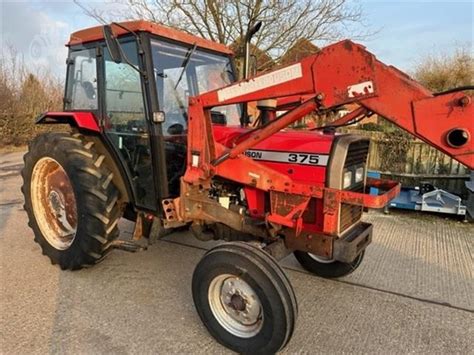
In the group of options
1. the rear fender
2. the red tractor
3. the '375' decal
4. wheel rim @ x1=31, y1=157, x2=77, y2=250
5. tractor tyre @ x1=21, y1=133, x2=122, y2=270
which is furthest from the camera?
wheel rim @ x1=31, y1=157, x2=77, y2=250

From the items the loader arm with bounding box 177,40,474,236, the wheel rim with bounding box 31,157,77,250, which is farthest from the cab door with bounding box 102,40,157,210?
the wheel rim with bounding box 31,157,77,250

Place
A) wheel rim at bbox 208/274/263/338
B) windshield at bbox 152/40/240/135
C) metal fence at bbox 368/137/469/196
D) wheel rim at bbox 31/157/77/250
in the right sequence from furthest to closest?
Answer: metal fence at bbox 368/137/469/196, wheel rim at bbox 31/157/77/250, windshield at bbox 152/40/240/135, wheel rim at bbox 208/274/263/338

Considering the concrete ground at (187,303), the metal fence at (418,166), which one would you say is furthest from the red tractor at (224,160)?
the metal fence at (418,166)

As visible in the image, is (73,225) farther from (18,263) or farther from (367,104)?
(367,104)

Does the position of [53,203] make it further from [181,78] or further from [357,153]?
[357,153]

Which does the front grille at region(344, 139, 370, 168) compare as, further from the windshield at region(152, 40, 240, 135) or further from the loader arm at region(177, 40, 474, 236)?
the windshield at region(152, 40, 240, 135)

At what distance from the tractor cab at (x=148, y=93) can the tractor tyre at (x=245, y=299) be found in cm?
88

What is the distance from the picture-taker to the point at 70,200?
354 cm

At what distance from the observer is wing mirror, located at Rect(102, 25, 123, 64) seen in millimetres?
2512

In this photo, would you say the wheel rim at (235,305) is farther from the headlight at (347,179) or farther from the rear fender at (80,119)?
the rear fender at (80,119)

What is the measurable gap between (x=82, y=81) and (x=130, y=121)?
840 mm

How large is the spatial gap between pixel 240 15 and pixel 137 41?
7.76m

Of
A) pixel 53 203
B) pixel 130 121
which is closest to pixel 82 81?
pixel 130 121

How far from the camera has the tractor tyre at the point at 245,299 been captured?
2.18 meters
